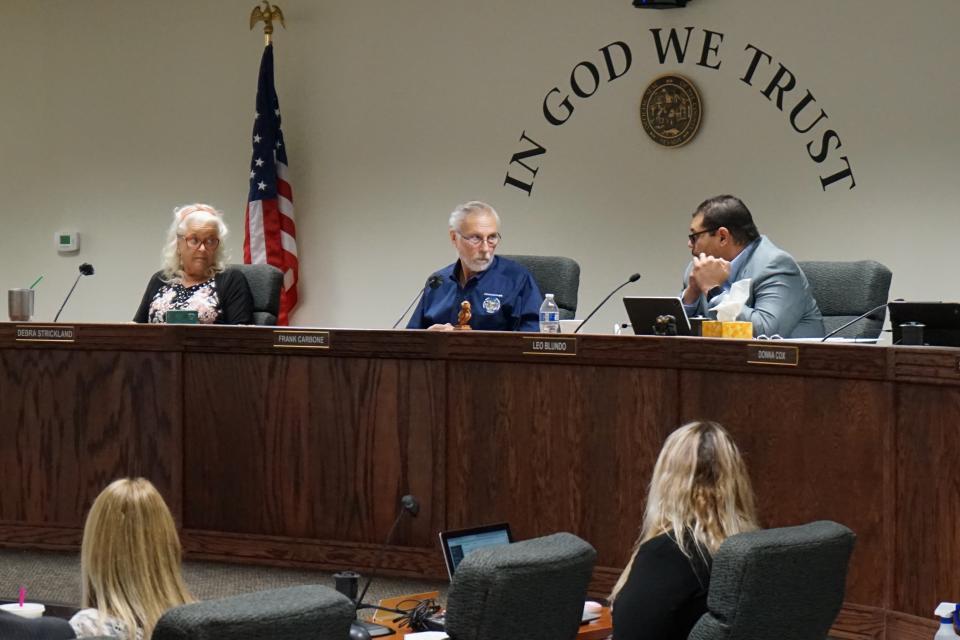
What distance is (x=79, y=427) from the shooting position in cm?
511

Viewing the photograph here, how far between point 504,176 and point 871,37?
2114 millimetres

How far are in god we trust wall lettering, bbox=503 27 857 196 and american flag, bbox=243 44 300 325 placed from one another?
1410mm

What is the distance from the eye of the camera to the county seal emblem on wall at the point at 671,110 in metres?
6.53

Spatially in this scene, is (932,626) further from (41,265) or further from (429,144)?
(41,265)

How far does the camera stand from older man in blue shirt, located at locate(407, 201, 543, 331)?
5457 mm

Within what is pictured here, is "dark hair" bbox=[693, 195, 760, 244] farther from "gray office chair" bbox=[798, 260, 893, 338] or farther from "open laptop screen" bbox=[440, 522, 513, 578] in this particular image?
"open laptop screen" bbox=[440, 522, 513, 578]

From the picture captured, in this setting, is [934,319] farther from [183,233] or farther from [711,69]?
[183,233]

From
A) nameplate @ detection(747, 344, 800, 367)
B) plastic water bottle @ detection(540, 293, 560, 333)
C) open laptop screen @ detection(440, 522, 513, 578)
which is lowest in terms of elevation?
open laptop screen @ detection(440, 522, 513, 578)

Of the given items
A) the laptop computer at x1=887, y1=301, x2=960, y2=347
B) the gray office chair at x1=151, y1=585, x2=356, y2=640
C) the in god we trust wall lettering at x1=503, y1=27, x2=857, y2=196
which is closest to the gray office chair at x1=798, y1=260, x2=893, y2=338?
the laptop computer at x1=887, y1=301, x2=960, y2=347

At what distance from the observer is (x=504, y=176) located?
716 cm

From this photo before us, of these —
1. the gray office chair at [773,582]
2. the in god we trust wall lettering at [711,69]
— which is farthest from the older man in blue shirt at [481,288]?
the gray office chair at [773,582]

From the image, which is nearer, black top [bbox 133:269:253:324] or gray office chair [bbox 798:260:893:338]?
gray office chair [bbox 798:260:893:338]

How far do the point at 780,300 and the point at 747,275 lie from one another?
0.22 metres

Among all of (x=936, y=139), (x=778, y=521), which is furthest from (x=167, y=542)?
(x=936, y=139)
